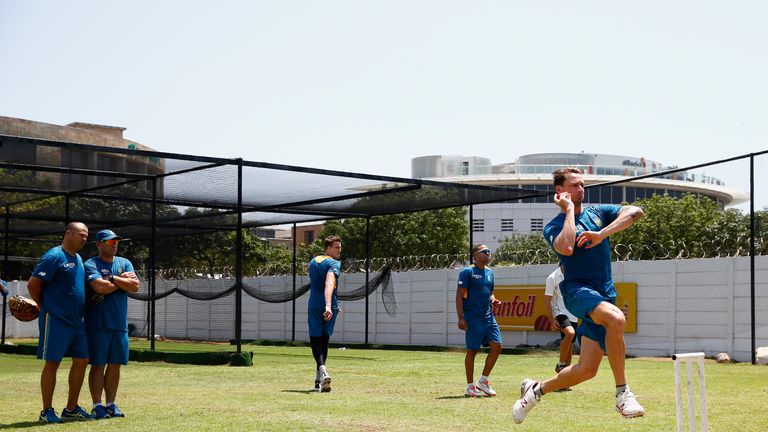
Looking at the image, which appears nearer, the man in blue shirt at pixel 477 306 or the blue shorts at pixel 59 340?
the blue shorts at pixel 59 340

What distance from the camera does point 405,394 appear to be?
1134cm

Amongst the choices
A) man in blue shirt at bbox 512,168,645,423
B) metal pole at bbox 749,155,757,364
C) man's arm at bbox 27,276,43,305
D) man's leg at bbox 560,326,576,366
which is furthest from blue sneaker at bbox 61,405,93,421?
metal pole at bbox 749,155,757,364

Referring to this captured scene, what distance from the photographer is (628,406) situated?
666 centimetres

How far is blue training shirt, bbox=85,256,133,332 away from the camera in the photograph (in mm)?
9141

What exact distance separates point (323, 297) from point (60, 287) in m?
3.90

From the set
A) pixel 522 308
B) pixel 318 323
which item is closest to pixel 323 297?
pixel 318 323

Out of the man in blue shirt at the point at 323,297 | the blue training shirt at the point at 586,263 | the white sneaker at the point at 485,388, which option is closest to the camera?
the blue training shirt at the point at 586,263

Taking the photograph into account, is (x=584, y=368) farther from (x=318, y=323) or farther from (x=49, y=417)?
(x=318, y=323)

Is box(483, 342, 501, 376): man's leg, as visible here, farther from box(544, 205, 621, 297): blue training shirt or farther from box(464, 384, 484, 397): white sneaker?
box(544, 205, 621, 297): blue training shirt

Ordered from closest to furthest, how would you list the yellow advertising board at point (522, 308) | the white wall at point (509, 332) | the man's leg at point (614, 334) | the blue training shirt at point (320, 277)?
1. the man's leg at point (614, 334)
2. the blue training shirt at point (320, 277)
3. the white wall at point (509, 332)
4. the yellow advertising board at point (522, 308)

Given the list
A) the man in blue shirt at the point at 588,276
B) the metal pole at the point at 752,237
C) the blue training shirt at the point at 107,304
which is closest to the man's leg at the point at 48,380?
the blue training shirt at the point at 107,304

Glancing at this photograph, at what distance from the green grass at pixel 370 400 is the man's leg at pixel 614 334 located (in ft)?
4.27

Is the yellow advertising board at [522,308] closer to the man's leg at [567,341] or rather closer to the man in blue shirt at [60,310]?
the man's leg at [567,341]

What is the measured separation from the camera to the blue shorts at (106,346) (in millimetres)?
9125
